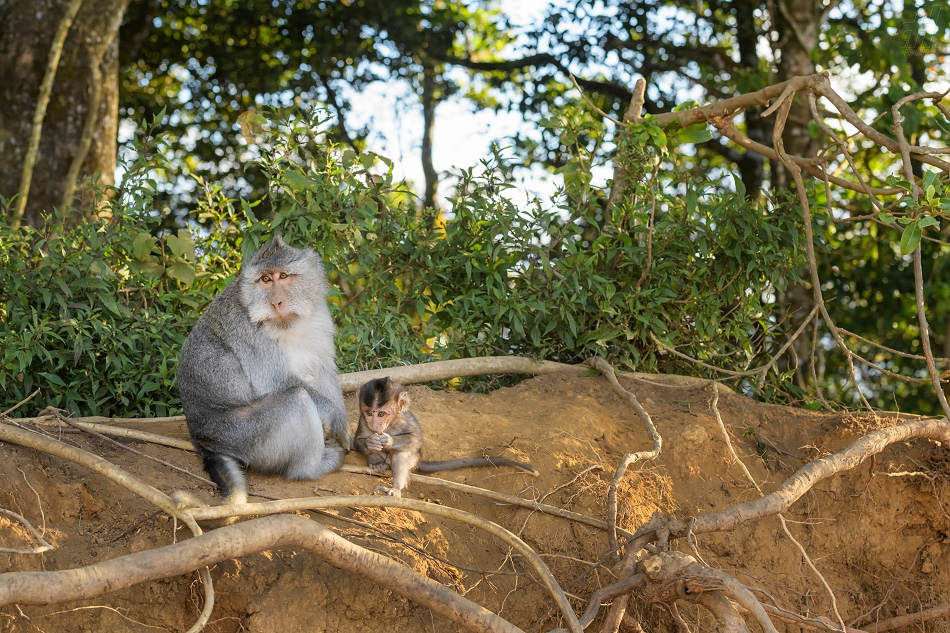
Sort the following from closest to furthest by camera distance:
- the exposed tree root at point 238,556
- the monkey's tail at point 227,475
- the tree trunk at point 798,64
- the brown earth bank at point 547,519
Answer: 1. the exposed tree root at point 238,556
2. the brown earth bank at point 547,519
3. the monkey's tail at point 227,475
4. the tree trunk at point 798,64

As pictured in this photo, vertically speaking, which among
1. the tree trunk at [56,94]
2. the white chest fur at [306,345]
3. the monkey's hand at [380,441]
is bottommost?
the monkey's hand at [380,441]

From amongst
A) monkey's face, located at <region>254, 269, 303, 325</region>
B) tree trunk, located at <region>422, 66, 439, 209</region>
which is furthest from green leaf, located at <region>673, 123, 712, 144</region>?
tree trunk, located at <region>422, 66, 439, 209</region>

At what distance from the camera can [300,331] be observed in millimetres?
4277

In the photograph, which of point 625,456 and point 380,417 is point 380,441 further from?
point 625,456

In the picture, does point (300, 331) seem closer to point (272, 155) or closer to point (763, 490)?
point (272, 155)

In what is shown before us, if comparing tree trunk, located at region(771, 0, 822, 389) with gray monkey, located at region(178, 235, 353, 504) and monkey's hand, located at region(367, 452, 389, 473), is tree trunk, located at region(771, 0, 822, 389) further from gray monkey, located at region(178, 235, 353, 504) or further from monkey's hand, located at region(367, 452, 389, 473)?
gray monkey, located at region(178, 235, 353, 504)

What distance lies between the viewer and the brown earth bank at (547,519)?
343 cm

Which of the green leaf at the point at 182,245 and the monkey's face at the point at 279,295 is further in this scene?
the green leaf at the point at 182,245

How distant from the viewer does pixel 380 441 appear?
424 centimetres

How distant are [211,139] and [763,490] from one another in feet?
30.4

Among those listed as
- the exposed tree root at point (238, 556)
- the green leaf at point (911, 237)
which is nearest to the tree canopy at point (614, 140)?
the green leaf at point (911, 237)

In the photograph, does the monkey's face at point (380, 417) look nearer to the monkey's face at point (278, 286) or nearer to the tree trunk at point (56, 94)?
the monkey's face at point (278, 286)

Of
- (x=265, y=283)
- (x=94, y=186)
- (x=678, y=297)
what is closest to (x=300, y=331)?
(x=265, y=283)

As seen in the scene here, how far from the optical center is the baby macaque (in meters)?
4.23
